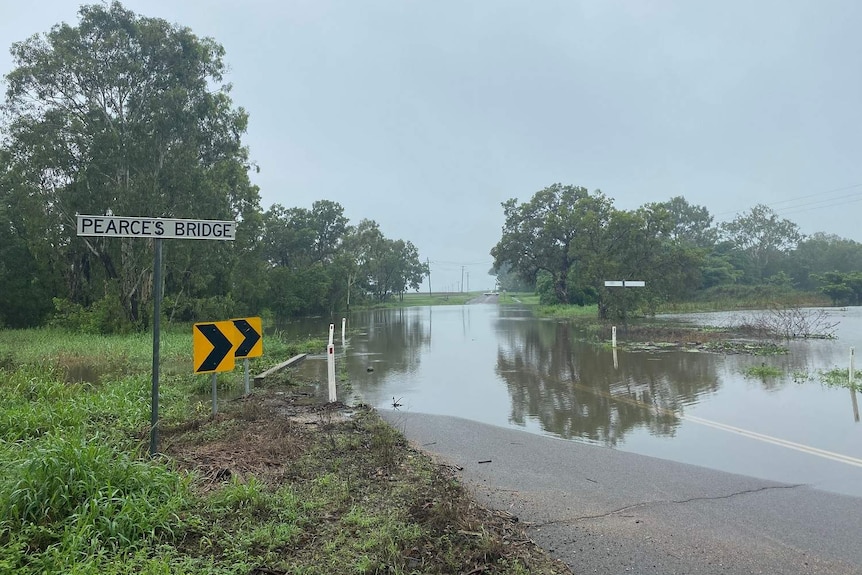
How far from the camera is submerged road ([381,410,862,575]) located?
377 centimetres

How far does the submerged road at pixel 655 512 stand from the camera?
3.77 meters

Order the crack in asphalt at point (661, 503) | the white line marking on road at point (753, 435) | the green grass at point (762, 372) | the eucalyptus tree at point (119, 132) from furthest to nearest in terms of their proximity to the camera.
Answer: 1. the eucalyptus tree at point (119, 132)
2. the green grass at point (762, 372)
3. the white line marking on road at point (753, 435)
4. the crack in asphalt at point (661, 503)

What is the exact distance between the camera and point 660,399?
33.0 feet

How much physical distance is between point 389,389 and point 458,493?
6.84 m

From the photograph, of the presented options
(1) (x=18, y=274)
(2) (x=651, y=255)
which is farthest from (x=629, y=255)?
(1) (x=18, y=274)

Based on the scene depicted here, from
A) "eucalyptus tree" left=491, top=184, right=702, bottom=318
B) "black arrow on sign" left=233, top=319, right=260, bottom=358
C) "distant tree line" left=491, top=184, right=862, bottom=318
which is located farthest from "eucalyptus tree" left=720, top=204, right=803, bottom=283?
"black arrow on sign" left=233, top=319, right=260, bottom=358

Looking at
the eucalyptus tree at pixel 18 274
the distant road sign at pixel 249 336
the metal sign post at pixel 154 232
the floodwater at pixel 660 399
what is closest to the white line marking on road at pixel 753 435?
the floodwater at pixel 660 399

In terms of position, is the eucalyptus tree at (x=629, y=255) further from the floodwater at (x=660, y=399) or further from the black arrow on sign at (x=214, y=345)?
the black arrow on sign at (x=214, y=345)

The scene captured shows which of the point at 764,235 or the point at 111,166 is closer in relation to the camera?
the point at 111,166

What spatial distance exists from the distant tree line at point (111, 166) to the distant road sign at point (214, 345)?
2140 cm

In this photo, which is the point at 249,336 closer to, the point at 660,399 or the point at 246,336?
the point at 246,336

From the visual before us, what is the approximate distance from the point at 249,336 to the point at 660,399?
7.38m

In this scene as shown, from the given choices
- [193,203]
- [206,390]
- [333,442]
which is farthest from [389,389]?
[193,203]

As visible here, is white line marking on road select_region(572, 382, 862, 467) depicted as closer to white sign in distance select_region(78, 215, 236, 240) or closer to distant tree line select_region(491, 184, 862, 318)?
white sign in distance select_region(78, 215, 236, 240)
